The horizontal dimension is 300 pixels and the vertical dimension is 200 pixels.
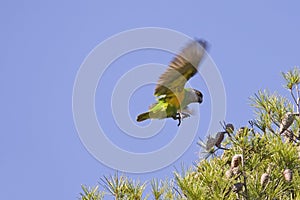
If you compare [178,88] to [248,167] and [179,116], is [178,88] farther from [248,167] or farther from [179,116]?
[248,167]

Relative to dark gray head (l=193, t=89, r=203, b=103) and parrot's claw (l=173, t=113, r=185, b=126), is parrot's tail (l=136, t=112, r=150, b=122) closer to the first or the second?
parrot's claw (l=173, t=113, r=185, b=126)

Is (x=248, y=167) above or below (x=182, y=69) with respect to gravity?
below

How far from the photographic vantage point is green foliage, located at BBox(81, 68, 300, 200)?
88.4 inches

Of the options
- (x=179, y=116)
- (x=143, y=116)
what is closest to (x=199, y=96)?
(x=179, y=116)

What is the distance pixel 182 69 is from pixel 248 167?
2.10 ft

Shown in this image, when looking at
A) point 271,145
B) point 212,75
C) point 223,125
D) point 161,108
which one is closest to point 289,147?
point 271,145

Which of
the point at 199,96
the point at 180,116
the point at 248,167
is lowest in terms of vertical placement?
the point at 248,167

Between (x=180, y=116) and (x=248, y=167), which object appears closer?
(x=248, y=167)

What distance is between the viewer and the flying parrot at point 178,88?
2814 mm

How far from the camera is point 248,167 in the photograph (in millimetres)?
2469

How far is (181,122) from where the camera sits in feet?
10.2

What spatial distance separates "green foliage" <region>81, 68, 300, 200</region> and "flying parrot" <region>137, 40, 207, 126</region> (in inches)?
13.8

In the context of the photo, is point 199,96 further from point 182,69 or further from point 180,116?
point 182,69

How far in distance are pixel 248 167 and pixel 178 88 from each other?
2.52 ft
